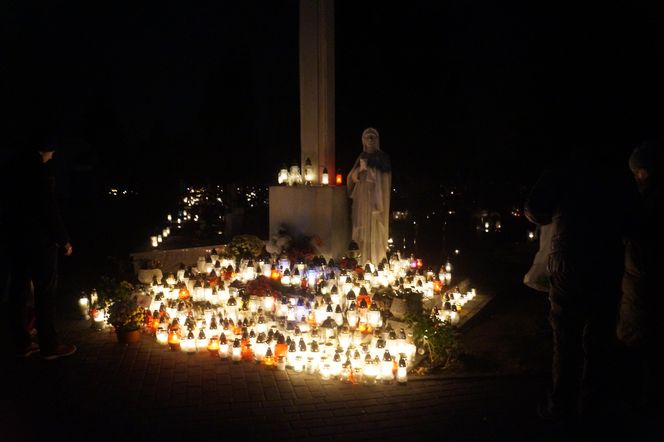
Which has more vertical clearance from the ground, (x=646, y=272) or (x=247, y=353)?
(x=646, y=272)

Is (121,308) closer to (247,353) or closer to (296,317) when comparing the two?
(247,353)

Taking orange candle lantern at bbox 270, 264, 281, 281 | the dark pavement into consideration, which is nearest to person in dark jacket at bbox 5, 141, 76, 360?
the dark pavement

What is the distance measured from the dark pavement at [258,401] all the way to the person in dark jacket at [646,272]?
99 centimetres

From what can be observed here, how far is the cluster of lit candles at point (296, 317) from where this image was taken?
592cm

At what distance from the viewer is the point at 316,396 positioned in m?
5.23

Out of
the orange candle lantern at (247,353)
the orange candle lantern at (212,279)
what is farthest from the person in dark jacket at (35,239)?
the orange candle lantern at (212,279)

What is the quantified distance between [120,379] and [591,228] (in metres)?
5.17

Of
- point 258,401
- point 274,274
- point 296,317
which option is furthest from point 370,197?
point 258,401

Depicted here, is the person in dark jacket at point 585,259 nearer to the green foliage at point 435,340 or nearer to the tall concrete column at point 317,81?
the green foliage at point 435,340

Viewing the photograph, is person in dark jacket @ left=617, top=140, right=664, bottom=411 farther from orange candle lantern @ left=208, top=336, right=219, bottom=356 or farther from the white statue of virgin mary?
the white statue of virgin mary

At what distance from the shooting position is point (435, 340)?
19.7 feet

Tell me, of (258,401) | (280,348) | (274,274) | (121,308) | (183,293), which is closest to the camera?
(258,401)

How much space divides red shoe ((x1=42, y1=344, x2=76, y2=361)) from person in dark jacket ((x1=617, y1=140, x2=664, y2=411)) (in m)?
6.20

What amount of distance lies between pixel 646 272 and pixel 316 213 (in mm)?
6378
